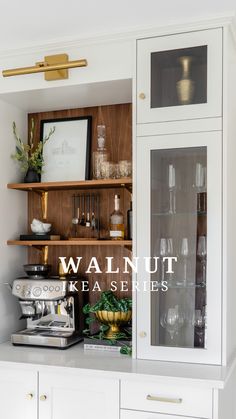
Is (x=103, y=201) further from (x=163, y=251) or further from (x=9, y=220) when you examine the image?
(x=163, y=251)

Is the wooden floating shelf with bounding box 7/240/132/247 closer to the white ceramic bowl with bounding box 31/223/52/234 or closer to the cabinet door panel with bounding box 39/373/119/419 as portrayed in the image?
the white ceramic bowl with bounding box 31/223/52/234

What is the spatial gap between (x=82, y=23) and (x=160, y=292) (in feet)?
4.54

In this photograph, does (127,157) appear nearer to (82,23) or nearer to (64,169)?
(64,169)

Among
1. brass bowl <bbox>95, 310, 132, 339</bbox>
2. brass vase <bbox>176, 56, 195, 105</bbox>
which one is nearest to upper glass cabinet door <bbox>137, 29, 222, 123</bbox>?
brass vase <bbox>176, 56, 195, 105</bbox>

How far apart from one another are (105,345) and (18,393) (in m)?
0.50

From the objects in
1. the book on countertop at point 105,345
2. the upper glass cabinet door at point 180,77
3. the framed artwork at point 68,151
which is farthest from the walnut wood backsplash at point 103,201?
the upper glass cabinet door at point 180,77

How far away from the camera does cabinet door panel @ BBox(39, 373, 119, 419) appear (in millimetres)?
2250

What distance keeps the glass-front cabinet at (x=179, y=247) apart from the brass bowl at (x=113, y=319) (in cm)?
23

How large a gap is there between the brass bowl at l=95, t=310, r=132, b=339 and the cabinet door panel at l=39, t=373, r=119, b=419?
0.38 meters

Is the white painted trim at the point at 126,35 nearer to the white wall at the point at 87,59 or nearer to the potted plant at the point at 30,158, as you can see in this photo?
the white wall at the point at 87,59

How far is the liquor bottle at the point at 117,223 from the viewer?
2.79 m

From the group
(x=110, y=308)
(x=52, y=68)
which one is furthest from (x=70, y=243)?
(x=52, y=68)

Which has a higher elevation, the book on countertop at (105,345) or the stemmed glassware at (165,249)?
the stemmed glassware at (165,249)

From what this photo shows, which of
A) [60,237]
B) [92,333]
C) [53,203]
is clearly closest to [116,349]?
[92,333]
